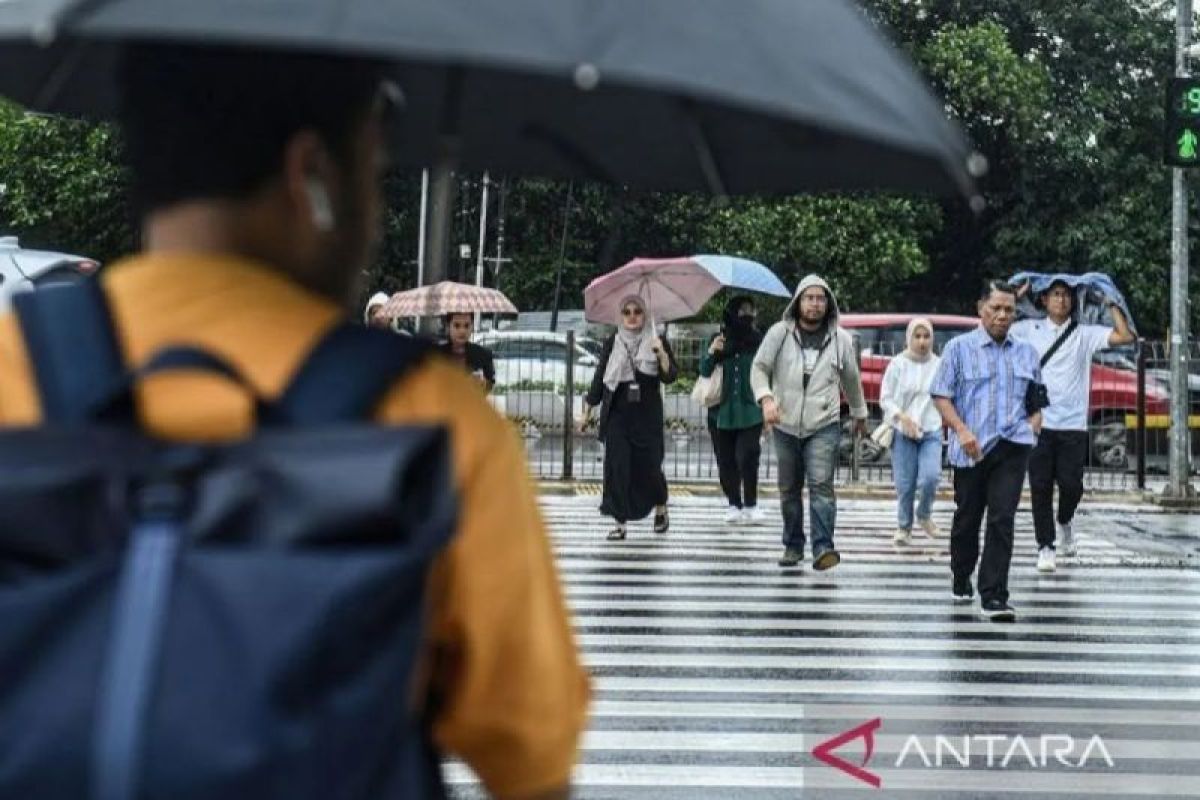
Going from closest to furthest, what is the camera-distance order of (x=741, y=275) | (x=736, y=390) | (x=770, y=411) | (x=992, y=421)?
(x=992, y=421) < (x=770, y=411) < (x=736, y=390) < (x=741, y=275)

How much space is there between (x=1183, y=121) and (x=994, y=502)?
835 cm

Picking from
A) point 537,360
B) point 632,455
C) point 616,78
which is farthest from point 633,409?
point 616,78

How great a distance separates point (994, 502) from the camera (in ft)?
34.9

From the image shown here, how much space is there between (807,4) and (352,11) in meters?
0.59

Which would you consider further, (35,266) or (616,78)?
(35,266)

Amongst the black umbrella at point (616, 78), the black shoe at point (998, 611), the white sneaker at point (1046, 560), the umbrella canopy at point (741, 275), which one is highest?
the umbrella canopy at point (741, 275)

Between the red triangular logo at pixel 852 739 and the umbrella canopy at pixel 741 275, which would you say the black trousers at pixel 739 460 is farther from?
the red triangular logo at pixel 852 739

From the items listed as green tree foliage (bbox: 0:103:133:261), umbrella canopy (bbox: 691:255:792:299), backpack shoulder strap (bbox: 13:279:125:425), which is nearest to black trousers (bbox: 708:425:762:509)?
umbrella canopy (bbox: 691:255:792:299)

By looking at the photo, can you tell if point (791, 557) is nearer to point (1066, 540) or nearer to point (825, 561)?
point (825, 561)

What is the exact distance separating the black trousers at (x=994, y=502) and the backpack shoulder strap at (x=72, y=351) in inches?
361

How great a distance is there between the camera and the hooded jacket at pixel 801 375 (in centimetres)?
1297

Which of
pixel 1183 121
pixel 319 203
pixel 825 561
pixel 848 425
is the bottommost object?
pixel 825 561

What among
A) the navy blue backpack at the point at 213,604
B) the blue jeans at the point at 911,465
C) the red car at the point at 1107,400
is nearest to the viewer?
the navy blue backpack at the point at 213,604

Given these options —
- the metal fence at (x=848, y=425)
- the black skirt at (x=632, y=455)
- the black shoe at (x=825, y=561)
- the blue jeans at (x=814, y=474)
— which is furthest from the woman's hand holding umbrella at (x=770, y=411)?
the metal fence at (x=848, y=425)
